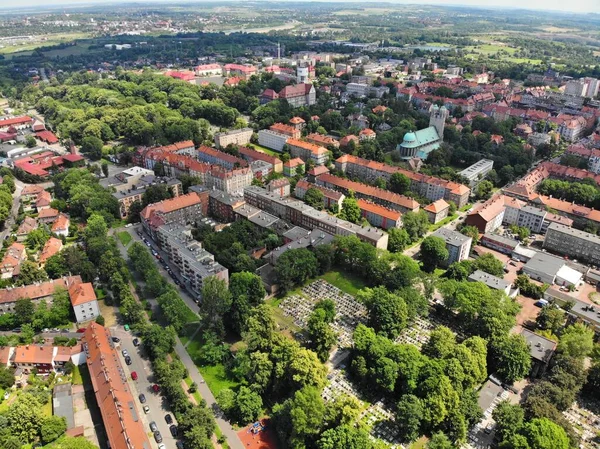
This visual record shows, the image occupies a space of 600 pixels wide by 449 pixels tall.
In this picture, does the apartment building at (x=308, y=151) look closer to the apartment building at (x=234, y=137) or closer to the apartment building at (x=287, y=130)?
the apartment building at (x=287, y=130)

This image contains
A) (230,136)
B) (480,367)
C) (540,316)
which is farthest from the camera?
(230,136)

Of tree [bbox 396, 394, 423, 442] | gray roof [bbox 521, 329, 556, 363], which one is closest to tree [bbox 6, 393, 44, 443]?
tree [bbox 396, 394, 423, 442]

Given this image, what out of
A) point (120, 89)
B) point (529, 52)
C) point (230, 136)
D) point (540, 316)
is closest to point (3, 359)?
point (540, 316)

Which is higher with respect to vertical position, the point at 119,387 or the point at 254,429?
the point at 119,387

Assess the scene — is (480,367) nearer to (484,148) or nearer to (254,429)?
(254,429)

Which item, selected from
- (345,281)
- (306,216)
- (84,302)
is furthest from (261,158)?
(84,302)

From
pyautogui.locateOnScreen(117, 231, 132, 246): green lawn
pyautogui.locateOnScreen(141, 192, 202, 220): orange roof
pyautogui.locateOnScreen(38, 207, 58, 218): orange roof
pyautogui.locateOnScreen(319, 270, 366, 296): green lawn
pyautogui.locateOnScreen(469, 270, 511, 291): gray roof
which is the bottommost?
pyautogui.locateOnScreen(319, 270, 366, 296): green lawn

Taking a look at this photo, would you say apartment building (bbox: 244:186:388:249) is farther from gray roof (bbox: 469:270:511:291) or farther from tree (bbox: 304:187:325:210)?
gray roof (bbox: 469:270:511:291)
